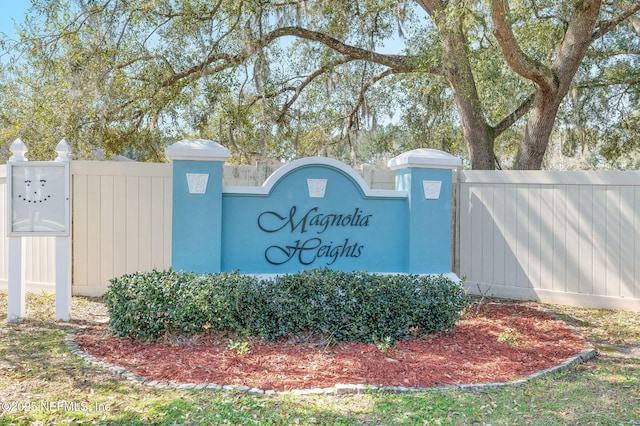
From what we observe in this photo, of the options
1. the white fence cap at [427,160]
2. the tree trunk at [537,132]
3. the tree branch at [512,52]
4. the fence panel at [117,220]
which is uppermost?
the tree branch at [512,52]

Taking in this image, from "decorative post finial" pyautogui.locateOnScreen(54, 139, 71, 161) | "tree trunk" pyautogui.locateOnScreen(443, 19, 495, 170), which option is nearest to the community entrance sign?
"decorative post finial" pyautogui.locateOnScreen(54, 139, 71, 161)

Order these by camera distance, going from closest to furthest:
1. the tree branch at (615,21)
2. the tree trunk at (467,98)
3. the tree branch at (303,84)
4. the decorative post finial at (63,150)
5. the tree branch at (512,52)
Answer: the decorative post finial at (63,150) → the tree branch at (512,52) → the tree trunk at (467,98) → the tree branch at (615,21) → the tree branch at (303,84)

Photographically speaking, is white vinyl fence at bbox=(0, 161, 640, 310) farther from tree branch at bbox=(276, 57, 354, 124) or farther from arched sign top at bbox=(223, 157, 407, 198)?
tree branch at bbox=(276, 57, 354, 124)

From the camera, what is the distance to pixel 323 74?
36.6ft

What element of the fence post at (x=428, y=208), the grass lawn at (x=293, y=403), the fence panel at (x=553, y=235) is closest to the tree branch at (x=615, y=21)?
the fence panel at (x=553, y=235)

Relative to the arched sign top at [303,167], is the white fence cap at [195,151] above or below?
above

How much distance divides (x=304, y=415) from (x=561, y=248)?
17.1 feet

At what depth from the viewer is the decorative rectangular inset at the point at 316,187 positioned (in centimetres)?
655

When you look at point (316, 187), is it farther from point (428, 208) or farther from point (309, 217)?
point (428, 208)

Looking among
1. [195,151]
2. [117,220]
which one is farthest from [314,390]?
[117,220]

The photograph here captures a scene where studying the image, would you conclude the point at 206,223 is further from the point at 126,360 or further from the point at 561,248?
the point at 561,248

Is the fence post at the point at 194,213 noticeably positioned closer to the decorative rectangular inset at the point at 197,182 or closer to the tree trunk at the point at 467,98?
the decorative rectangular inset at the point at 197,182

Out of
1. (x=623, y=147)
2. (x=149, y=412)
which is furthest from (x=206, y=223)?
(x=623, y=147)

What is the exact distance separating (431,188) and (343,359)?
297 centimetres
